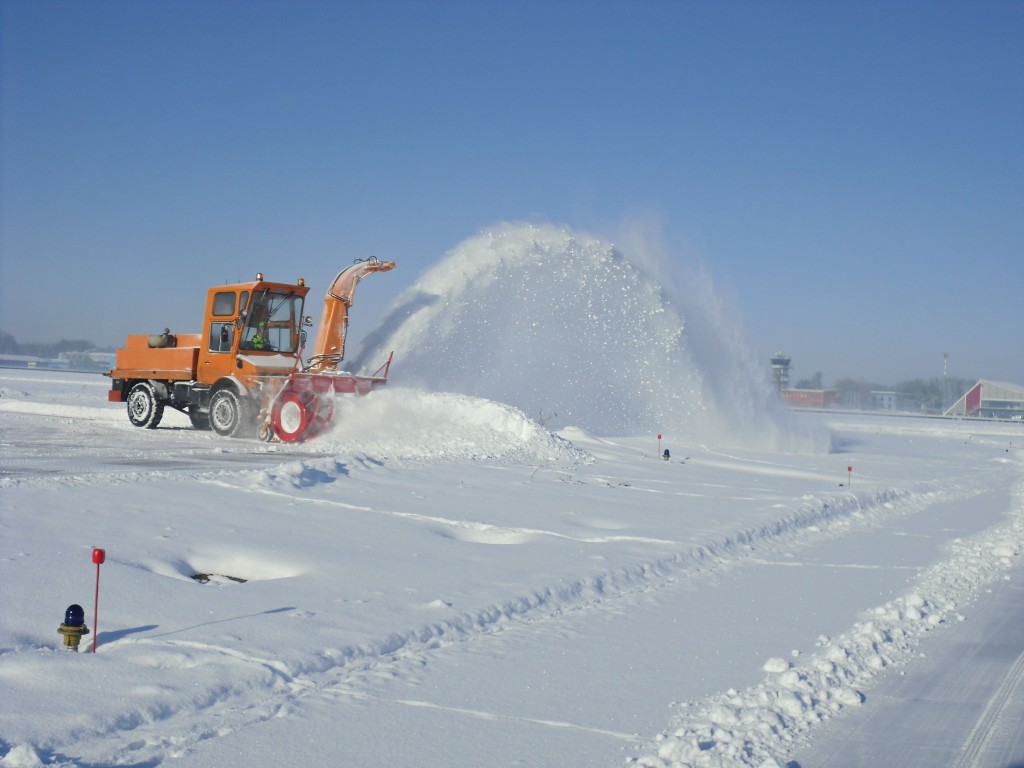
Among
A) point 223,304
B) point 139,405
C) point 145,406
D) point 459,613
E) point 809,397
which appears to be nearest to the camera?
point 459,613

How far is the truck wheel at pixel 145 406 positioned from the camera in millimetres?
20672

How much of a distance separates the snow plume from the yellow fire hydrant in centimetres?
1743

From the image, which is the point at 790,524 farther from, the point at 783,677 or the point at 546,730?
the point at 546,730

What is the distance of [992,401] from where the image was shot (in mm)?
96250

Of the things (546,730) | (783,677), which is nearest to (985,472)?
(783,677)

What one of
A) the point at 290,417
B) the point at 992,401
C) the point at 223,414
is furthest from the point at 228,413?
the point at 992,401

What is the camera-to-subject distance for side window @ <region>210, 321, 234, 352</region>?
18.4 metres

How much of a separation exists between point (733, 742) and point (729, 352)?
808 inches

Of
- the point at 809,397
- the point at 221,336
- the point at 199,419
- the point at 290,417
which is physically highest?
the point at 809,397

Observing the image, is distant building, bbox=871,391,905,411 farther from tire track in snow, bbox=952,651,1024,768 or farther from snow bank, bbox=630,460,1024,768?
tire track in snow, bbox=952,651,1024,768

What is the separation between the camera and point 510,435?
17.2 meters

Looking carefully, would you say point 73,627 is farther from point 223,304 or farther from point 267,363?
point 223,304

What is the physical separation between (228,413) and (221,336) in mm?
1606

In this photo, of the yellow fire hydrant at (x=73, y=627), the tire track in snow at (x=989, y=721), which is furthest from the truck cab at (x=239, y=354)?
the tire track in snow at (x=989, y=721)
